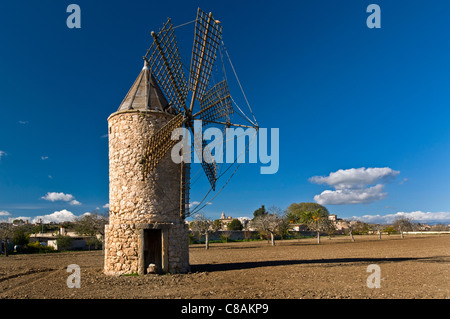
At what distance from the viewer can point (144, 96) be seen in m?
14.6

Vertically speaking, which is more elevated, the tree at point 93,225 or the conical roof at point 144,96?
the conical roof at point 144,96

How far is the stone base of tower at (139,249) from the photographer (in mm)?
12906

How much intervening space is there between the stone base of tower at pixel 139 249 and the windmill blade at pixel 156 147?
2.30m

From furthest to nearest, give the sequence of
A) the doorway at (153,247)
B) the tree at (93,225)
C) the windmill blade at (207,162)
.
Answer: the tree at (93,225) → the windmill blade at (207,162) → the doorway at (153,247)

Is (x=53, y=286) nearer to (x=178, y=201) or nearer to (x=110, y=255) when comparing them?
(x=110, y=255)

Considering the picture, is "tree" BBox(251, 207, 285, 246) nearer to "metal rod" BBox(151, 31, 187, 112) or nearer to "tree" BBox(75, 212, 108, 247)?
"tree" BBox(75, 212, 108, 247)

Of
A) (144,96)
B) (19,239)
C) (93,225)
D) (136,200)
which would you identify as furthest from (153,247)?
(19,239)

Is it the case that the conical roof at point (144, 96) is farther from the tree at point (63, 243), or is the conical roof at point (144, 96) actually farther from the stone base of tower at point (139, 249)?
the tree at point (63, 243)

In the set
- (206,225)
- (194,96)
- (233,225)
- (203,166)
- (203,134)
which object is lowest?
(233,225)

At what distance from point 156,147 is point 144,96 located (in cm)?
274

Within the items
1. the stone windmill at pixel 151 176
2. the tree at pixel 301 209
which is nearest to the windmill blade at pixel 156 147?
the stone windmill at pixel 151 176

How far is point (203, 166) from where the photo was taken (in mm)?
15961
